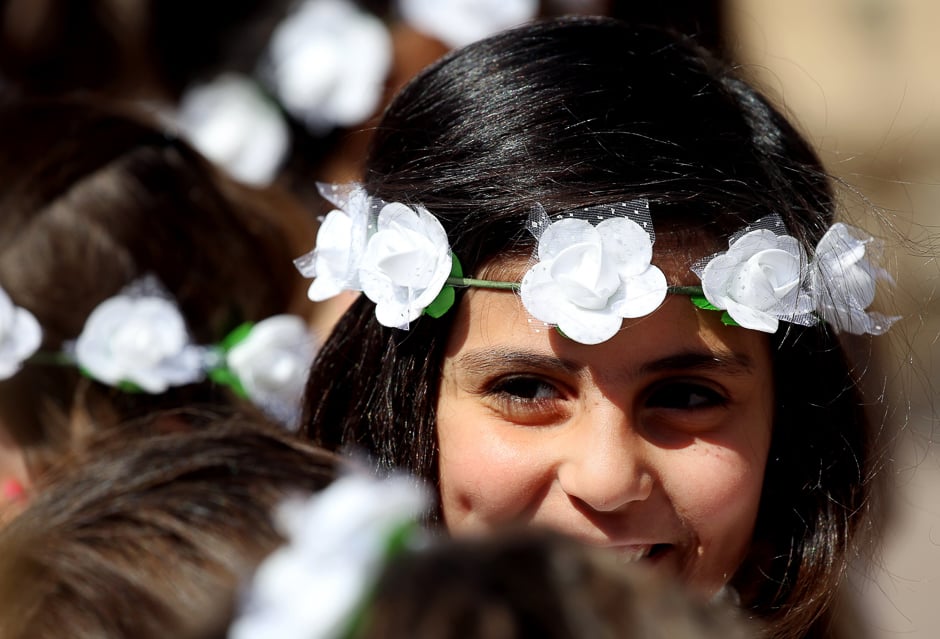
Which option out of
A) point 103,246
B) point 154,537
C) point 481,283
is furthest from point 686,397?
point 103,246

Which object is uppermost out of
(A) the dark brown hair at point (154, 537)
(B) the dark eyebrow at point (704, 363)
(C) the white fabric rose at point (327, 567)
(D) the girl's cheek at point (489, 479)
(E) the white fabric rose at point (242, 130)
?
(C) the white fabric rose at point (327, 567)

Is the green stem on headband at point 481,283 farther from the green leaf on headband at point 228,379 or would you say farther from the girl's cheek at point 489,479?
→ the green leaf on headband at point 228,379

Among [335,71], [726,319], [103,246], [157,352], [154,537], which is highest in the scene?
[154,537]

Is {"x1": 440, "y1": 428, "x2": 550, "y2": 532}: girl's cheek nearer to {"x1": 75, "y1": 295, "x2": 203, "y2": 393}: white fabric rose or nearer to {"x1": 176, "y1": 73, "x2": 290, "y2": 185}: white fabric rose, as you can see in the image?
{"x1": 75, "y1": 295, "x2": 203, "y2": 393}: white fabric rose

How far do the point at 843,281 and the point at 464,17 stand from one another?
2.27 metres

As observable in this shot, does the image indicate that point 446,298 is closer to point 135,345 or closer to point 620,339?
point 620,339

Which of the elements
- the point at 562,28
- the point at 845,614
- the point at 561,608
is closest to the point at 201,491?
the point at 561,608

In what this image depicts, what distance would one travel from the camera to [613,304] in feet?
5.74

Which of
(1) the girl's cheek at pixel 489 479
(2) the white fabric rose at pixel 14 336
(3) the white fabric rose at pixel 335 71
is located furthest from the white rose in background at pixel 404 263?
(3) the white fabric rose at pixel 335 71

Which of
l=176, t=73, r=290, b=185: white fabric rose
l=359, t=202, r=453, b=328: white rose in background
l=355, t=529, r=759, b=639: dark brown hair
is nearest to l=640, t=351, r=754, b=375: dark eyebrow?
l=359, t=202, r=453, b=328: white rose in background

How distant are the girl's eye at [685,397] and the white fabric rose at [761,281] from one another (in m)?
0.12

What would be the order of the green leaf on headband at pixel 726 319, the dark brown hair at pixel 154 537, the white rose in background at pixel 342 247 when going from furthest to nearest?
the white rose in background at pixel 342 247 < the green leaf on headband at pixel 726 319 < the dark brown hair at pixel 154 537

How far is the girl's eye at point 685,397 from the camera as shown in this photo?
5.98 feet

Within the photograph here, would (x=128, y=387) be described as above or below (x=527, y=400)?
below
